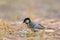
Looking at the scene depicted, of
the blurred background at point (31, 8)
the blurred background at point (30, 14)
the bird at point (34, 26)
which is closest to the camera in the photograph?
the bird at point (34, 26)

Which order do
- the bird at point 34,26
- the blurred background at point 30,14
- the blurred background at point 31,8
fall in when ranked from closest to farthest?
the bird at point 34,26, the blurred background at point 30,14, the blurred background at point 31,8

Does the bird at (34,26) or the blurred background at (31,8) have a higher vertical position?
the blurred background at (31,8)

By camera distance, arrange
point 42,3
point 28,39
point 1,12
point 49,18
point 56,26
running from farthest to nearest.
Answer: point 42,3, point 1,12, point 49,18, point 56,26, point 28,39

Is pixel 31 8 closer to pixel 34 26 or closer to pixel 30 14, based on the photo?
pixel 30 14

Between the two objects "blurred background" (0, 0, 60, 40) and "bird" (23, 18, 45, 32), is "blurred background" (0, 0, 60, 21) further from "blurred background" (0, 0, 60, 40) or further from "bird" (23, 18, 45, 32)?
"bird" (23, 18, 45, 32)

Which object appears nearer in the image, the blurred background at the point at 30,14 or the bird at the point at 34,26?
the bird at the point at 34,26

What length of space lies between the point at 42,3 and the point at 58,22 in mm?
5045

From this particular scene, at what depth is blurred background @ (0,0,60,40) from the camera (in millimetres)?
11645

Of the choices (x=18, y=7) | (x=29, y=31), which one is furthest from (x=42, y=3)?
(x=29, y=31)

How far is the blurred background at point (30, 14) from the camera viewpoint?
11.6 metres

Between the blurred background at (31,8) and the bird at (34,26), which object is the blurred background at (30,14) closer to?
the blurred background at (31,8)

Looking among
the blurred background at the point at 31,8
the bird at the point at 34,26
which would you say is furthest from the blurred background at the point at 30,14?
the bird at the point at 34,26

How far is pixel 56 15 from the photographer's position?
15344 millimetres

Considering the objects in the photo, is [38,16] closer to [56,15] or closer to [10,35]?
[56,15]
